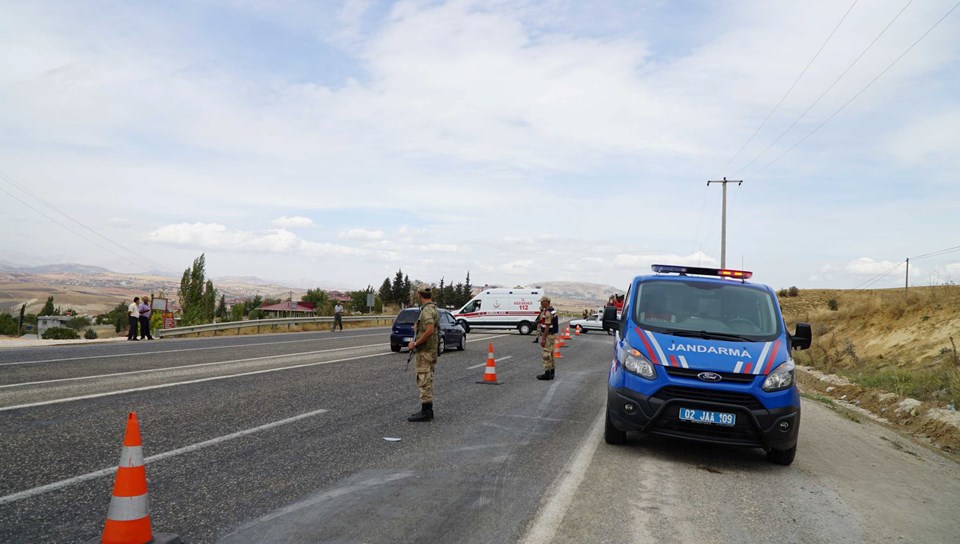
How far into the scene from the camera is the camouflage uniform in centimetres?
877

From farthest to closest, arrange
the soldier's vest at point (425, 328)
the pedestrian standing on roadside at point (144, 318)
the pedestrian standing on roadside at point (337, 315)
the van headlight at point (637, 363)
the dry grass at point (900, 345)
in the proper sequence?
1. the pedestrian standing on roadside at point (337, 315)
2. the pedestrian standing on roadside at point (144, 318)
3. the dry grass at point (900, 345)
4. the soldier's vest at point (425, 328)
5. the van headlight at point (637, 363)

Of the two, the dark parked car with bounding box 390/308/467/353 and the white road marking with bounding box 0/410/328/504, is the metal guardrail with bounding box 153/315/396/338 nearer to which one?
the dark parked car with bounding box 390/308/467/353

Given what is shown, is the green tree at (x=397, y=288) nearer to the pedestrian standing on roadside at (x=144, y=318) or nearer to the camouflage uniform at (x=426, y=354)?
the pedestrian standing on roadside at (x=144, y=318)

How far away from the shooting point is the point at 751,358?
22.2ft

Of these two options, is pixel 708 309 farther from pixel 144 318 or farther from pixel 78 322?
pixel 78 322

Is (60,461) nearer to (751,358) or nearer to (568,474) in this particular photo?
(568,474)

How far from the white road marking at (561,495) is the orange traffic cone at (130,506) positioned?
230 centimetres

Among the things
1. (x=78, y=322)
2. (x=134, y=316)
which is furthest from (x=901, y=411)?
(x=78, y=322)

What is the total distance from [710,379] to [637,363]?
0.76m

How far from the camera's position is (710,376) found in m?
6.62

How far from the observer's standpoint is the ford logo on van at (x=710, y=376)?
6.61 m

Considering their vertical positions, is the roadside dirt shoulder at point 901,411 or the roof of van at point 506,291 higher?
the roof of van at point 506,291

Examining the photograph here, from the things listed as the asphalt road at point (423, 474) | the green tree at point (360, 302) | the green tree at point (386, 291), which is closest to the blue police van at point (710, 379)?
the asphalt road at point (423, 474)

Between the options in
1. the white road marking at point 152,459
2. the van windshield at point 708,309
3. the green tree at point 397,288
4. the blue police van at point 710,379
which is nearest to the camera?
the white road marking at point 152,459
